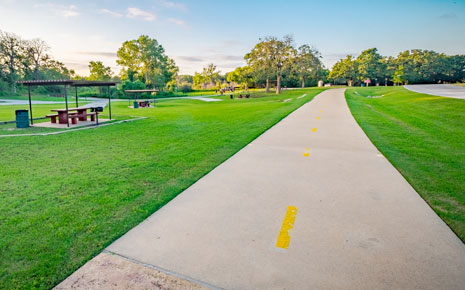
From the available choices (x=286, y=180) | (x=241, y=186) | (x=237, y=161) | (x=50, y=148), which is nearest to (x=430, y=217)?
(x=286, y=180)

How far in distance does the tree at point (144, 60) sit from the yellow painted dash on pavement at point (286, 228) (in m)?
65.3

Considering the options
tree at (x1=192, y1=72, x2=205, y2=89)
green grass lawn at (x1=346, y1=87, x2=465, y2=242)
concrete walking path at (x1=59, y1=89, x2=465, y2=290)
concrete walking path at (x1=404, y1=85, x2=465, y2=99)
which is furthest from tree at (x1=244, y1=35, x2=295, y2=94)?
tree at (x1=192, y1=72, x2=205, y2=89)

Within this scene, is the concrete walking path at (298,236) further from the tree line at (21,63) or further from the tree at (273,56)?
the tree line at (21,63)

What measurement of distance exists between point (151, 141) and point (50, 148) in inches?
116

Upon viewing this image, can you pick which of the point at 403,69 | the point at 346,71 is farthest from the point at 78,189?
the point at 403,69

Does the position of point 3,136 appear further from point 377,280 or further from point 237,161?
point 377,280

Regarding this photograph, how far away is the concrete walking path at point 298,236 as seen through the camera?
2475 millimetres

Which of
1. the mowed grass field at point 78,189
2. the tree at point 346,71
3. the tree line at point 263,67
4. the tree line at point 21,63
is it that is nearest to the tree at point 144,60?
the tree line at point 263,67

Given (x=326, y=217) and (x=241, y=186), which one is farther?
(x=241, y=186)

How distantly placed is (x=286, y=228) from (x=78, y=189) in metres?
3.69

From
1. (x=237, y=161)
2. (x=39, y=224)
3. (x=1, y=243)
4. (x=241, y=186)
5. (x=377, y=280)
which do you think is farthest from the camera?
(x=237, y=161)

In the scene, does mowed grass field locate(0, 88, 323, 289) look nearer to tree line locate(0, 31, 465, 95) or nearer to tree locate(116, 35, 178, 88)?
tree line locate(0, 31, 465, 95)

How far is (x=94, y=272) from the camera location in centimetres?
256

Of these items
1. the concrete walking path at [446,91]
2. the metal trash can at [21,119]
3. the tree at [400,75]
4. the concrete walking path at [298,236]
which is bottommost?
the concrete walking path at [298,236]
